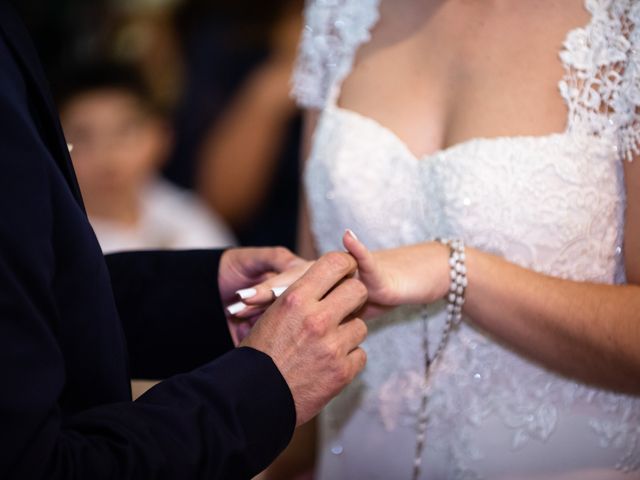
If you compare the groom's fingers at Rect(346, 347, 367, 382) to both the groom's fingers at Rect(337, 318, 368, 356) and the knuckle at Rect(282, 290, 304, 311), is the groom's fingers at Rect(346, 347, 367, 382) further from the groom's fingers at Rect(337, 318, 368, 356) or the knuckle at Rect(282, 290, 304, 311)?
the knuckle at Rect(282, 290, 304, 311)

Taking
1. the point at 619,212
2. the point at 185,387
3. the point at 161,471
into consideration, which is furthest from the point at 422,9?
the point at 161,471

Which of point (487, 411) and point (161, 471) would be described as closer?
point (161, 471)

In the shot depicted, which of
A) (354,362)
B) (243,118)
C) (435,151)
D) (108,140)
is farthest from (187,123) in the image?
(354,362)

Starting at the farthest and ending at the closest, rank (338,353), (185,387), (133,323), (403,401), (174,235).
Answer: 1. (174,235)
2. (403,401)
3. (133,323)
4. (338,353)
5. (185,387)

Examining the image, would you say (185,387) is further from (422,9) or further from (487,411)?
(422,9)

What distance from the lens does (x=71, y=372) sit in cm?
113

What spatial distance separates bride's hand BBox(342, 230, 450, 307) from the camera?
139cm

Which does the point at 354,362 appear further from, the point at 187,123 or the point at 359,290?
the point at 187,123

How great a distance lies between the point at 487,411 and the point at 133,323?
2.27 ft

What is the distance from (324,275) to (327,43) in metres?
0.77

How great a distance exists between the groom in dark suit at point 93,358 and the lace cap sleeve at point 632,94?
0.53 metres

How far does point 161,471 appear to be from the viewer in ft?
3.43

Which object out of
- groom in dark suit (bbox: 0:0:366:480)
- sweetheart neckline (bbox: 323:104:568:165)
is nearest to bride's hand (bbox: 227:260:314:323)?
groom in dark suit (bbox: 0:0:366:480)

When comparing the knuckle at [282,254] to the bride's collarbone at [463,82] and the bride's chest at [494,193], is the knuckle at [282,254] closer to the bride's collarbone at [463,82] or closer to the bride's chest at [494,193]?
the bride's chest at [494,193]
